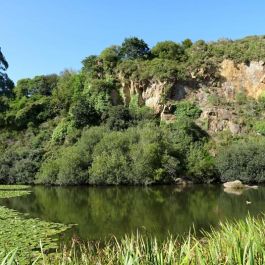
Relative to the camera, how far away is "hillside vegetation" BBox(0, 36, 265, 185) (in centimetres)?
3981

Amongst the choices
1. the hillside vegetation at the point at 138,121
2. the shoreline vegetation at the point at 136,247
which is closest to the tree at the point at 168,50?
the hillside vegetation at the point at 138,121

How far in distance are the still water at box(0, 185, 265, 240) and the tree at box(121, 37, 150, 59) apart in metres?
27.6

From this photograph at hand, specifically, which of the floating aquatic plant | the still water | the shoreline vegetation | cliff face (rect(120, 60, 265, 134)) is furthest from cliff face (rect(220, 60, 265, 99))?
the floating aquatic plant

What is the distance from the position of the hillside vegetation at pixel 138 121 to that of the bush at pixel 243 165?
0.10 m

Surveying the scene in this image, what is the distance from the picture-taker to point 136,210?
74.5ft

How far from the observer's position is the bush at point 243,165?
38.9 m

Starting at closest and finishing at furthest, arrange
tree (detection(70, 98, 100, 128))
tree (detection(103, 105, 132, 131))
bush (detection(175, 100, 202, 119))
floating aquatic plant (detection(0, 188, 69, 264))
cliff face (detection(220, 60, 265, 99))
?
1. floating aquatic plant (detection(0, 188, 69, 264))
2. tree (detection(103, 105, 132, 131))
3. bush (detection(175, 100, 202, 119))
4. tree (detection(70, 98, 100, 128))
5. cliff face (detection(220, 60, 265, 99))

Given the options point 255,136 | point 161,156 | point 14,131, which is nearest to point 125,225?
point 161,156

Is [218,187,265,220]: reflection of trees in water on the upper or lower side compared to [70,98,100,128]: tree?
lower

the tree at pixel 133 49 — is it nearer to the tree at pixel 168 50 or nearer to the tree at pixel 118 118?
the tree at pixel 168 50

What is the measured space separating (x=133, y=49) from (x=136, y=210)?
36411mm

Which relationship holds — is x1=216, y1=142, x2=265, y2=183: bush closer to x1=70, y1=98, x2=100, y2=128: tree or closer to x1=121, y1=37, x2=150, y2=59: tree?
x1=70, y1=98, x2=100, y2=128: tree

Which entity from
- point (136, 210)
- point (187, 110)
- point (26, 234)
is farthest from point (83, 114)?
point (26, 234)

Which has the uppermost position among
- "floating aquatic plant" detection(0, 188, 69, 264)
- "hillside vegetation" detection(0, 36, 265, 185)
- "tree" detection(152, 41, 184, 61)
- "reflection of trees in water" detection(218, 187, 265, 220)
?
"tree" detection(152, 41, 184, 61)
